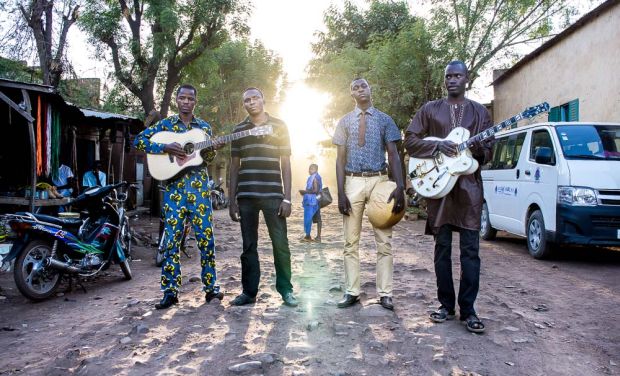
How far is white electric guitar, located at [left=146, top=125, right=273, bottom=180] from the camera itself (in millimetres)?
4273

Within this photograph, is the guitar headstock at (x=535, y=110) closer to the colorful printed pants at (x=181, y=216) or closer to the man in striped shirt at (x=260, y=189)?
the man in striped shirt at (x=260, y=189)

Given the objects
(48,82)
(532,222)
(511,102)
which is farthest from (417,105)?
(48,82)

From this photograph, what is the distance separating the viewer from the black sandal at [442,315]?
12.4 ft

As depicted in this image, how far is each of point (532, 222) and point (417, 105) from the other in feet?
35.7

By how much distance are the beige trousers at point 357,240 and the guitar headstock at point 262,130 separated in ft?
2.65

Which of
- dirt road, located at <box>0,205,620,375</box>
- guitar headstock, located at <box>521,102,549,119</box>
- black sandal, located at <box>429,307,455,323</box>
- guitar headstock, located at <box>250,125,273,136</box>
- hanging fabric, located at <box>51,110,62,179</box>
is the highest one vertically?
hanging fabric, located at <box>51,110,62,179</box>

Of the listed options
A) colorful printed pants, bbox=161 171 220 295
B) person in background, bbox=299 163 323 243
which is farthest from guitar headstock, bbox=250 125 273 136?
person in background, bbox=299 163 323 243

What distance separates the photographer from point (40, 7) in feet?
41.5

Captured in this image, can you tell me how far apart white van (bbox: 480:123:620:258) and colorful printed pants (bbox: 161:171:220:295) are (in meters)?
4.15

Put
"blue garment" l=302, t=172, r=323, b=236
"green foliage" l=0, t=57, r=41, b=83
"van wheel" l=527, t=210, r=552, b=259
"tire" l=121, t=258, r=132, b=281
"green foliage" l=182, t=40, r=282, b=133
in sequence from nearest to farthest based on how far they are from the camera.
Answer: "tire" l=121, t=258, r=132, b=281, "van wheel" l=527, t=210, r=552, b=259, "blue garment" l=302, t=172, r=323, b=236, "green foliage" l=0, t=57, r=41, b=83, "green foliage" l=182, t=40, r=282, b=133

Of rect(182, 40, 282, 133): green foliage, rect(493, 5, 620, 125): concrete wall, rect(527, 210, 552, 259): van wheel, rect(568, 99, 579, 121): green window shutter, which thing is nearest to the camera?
rect(527, 210, 552, 259): van wheel

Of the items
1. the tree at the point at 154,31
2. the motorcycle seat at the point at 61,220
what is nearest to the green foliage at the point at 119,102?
the tree at the point at 154,31

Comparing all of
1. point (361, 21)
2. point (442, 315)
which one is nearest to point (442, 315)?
point (442, 315)

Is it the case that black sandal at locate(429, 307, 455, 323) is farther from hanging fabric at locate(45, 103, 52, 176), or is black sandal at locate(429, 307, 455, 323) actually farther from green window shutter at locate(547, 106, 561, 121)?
green window shutter at locate(547, 106, 561, 121)
